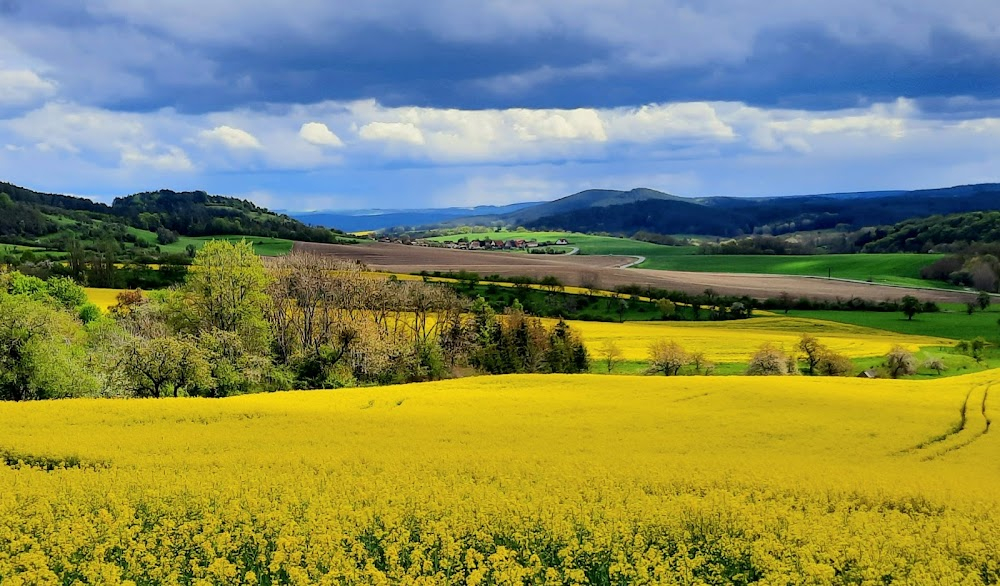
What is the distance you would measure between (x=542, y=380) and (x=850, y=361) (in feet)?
128

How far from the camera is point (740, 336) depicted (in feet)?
250

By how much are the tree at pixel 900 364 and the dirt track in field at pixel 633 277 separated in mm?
50164

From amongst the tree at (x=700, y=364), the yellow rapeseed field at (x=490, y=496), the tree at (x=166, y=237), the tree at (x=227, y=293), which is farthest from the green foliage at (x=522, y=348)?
the tree at (x=166, y=237)

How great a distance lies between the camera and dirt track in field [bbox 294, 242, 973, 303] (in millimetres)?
110812

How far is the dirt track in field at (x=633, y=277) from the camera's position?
111 metres

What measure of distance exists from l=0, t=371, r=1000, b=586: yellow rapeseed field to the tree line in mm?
10854

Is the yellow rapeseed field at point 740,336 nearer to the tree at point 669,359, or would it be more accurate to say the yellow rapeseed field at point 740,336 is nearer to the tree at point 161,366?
the tree at point 669,359

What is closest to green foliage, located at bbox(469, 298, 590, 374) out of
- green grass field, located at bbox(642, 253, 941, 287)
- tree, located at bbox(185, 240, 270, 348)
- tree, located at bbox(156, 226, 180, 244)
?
tree, located at bbox(185, 240, 270, 348)

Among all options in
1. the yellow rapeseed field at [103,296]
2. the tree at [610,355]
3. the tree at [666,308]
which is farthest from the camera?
the tree at [666,308]

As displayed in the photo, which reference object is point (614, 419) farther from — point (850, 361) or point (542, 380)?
point (850, 361)

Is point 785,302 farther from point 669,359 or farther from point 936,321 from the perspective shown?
point 669,359

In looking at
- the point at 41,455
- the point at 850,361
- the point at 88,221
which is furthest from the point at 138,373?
the point at 88,221

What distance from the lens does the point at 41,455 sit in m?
20.1

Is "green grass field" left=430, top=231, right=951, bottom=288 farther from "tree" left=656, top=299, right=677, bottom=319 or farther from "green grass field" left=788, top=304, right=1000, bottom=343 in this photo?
"tree" left=656, top=299, right=677, bottom=319
